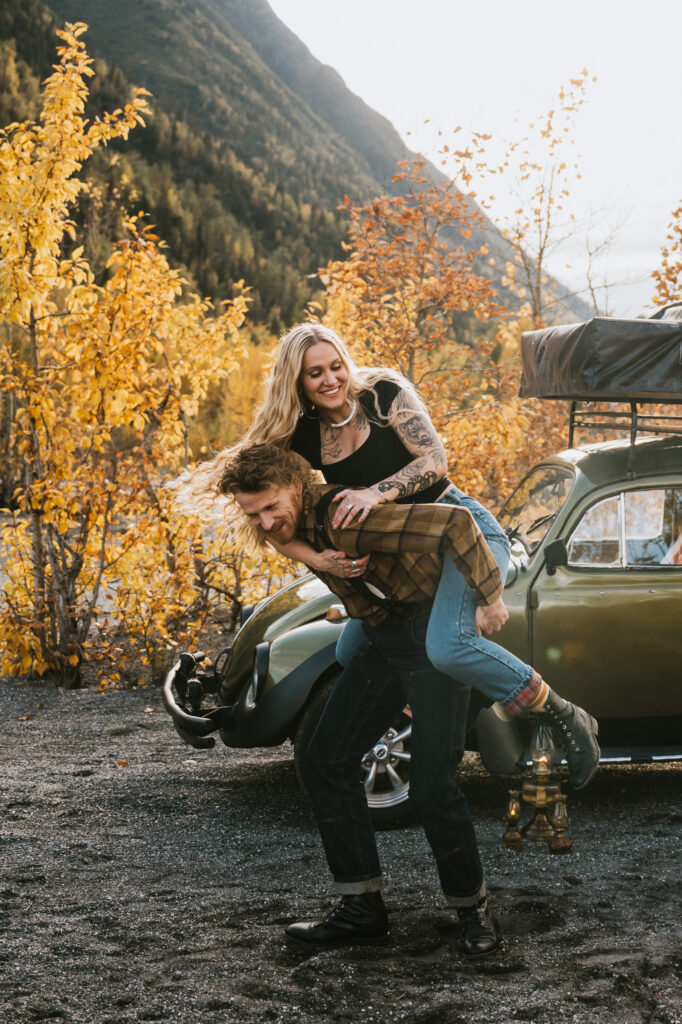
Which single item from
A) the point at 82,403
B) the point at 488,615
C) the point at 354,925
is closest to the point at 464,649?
the point at 488,615

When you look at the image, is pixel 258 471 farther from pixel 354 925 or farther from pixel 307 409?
pixel 354 925

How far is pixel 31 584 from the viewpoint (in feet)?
29.1

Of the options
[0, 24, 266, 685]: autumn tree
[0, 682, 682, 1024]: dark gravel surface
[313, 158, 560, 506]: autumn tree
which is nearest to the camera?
[0, 682, 682, 1024]: dark gravel surface

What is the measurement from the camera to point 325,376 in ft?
11.2

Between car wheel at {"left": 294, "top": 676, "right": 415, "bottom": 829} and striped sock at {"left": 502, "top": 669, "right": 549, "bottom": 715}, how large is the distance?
157 centimetres

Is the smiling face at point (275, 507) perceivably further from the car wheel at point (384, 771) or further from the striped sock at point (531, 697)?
the car wheel at point (384, 771)

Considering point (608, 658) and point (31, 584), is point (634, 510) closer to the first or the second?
point (608, 658)

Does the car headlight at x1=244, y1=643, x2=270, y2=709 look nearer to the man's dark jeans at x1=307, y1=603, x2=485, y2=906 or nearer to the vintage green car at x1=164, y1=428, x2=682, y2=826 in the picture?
the vintage green car at x1=164, y1=428, x2=682, y2=826

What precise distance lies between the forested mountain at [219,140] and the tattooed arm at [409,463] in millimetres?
20365

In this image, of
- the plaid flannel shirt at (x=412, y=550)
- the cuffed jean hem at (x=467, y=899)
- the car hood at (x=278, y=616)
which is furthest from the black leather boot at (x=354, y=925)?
the car hood at (x=278, y=616)

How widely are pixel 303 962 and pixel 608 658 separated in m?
2.20

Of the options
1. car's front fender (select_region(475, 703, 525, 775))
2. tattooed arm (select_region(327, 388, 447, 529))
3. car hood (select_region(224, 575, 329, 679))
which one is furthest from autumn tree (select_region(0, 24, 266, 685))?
tattooed arm (select_region(327, 388, 447, 529))

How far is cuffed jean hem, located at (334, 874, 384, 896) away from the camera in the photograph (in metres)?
Answer: 3.47

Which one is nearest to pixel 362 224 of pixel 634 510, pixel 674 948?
pixel 634 510
